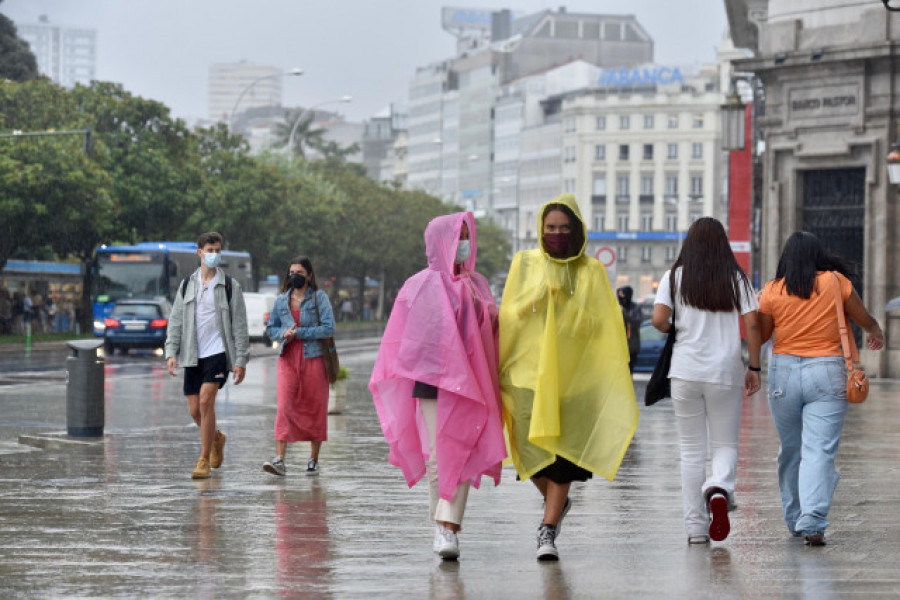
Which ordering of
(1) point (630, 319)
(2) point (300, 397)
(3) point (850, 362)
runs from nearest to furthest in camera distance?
1. (3) point (850, 362)
2. (2) point (300, 397)
3. (1) point (630, 319)

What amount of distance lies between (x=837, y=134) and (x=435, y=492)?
26431 mm

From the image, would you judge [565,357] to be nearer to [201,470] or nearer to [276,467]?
[201,470]

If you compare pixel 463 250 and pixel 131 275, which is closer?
pixel 463 250

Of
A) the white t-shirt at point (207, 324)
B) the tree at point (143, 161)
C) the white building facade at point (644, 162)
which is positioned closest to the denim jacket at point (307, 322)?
the white t-shirt at point (207, 324)

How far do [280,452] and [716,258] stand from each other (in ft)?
17.9

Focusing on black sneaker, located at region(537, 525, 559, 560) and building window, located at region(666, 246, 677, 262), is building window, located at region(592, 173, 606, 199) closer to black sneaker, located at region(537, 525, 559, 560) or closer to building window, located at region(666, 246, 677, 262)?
building window, located at region(666, 246, 677, 262)

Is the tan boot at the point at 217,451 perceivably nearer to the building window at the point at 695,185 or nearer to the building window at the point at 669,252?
the building window at the point at 669,252

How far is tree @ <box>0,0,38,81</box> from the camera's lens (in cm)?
8884

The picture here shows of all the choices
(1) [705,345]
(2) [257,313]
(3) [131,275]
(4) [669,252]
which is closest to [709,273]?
(1) [705,345]

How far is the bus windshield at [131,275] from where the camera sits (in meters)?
58.2

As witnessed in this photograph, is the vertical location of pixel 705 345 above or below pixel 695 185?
below

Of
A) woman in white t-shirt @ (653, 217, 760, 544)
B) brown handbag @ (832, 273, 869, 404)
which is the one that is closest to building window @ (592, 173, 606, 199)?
brown handbag @ (832, 273, 869, 404)

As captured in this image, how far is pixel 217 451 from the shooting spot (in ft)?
49.9

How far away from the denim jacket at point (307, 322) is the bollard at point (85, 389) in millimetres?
3144
